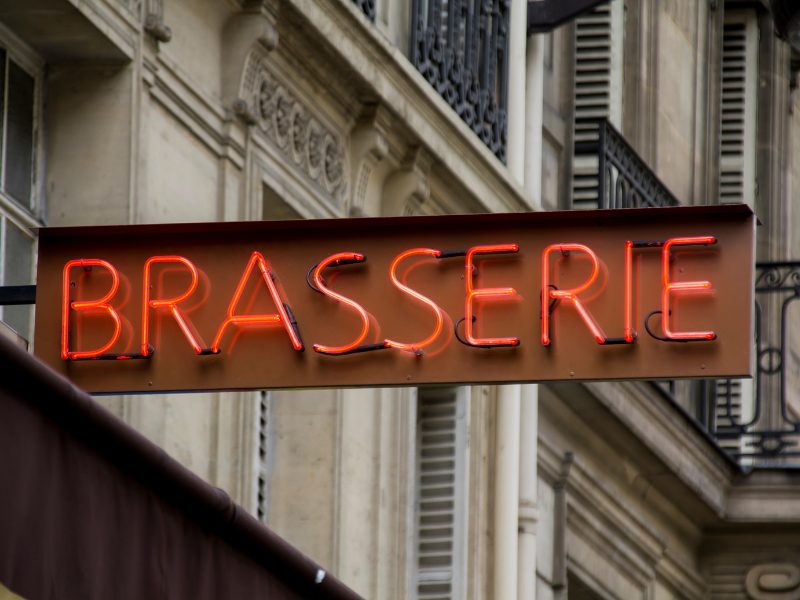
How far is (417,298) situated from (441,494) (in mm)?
6489

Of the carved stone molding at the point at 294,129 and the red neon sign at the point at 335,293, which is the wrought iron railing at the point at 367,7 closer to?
the carved stone molding at the point at 294,129

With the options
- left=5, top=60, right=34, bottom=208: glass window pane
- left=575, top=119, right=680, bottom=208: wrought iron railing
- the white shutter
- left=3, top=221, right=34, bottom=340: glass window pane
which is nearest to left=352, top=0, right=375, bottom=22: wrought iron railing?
left=5, top=60, right=34, bottom=208: glass window pane

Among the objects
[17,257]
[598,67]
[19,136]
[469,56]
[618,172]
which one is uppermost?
[598,67]

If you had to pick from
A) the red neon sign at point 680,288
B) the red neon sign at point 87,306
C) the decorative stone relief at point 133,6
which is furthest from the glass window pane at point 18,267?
the red neon sign at point 680,288

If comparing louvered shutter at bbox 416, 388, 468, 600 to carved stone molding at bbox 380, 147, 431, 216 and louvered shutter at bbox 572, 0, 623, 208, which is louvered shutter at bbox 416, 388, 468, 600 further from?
louvered shutter at bbox 572, 0, 623, 208

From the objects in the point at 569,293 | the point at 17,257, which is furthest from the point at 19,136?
the point at 569,293

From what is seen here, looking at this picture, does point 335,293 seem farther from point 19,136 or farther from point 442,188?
point 442,188

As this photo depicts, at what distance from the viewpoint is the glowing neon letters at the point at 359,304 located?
1220 cm

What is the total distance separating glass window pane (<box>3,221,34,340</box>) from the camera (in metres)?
14.0

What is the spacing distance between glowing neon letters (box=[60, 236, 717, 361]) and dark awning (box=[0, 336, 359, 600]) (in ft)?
4.53

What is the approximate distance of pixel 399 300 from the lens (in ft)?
40.6

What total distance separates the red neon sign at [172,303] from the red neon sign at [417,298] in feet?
2.38

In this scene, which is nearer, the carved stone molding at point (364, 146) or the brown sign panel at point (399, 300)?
the brown sign panel at point (399, 300)

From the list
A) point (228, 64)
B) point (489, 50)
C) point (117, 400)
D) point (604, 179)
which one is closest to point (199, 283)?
point (117, 400)
